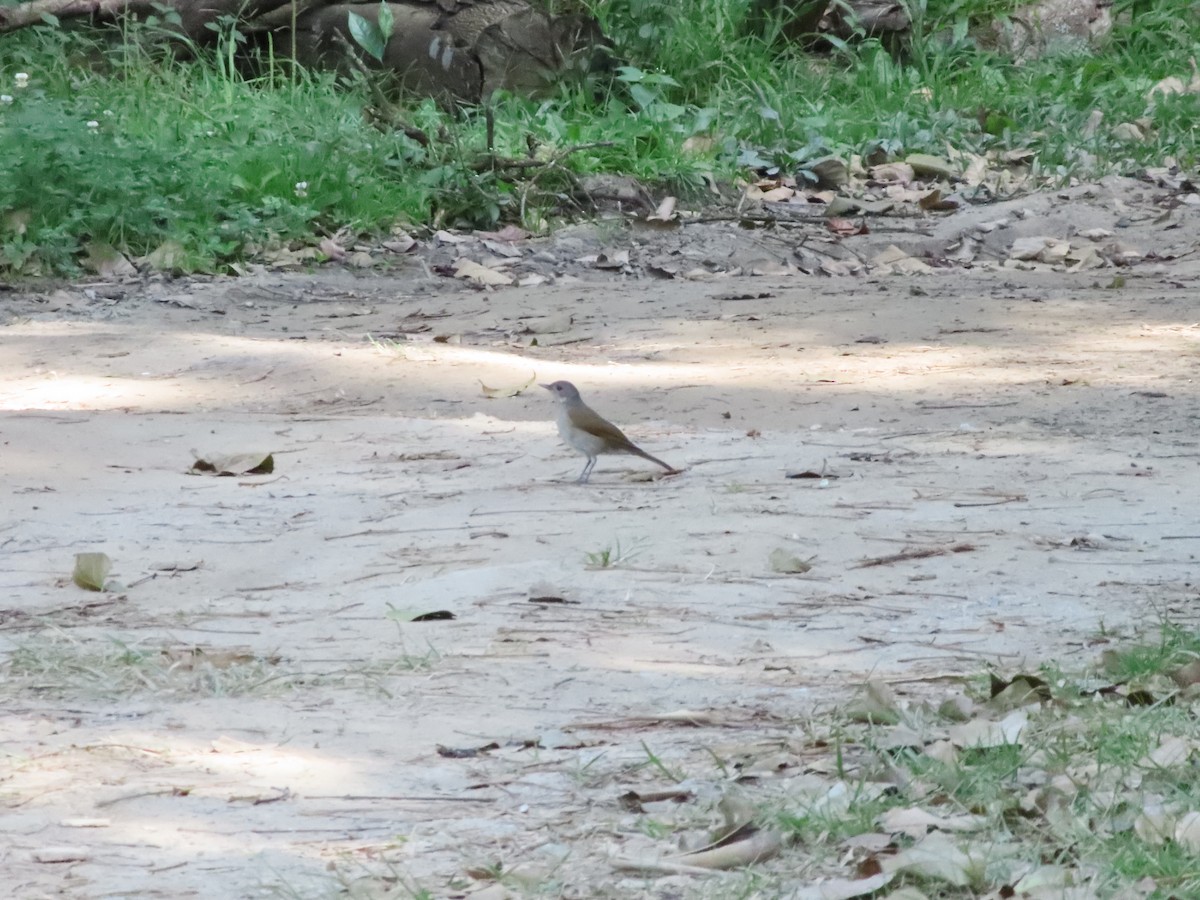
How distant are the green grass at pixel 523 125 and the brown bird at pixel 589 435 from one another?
3955 mm

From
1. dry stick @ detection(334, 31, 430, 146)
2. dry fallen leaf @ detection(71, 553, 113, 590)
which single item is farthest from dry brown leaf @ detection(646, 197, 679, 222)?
dry fallen leaf @ detection(71, 553, 113, 590)

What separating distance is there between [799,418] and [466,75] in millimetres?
5922

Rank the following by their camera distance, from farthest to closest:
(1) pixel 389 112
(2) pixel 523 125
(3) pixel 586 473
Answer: (2) pixel 523 125 → (1) pixel 389 112 → (3) pixel 586 473

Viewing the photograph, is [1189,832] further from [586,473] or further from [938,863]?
[586,473]

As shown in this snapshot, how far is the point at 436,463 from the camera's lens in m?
4.80

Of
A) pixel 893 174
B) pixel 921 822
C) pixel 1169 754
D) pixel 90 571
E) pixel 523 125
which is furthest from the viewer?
pixel 523 125

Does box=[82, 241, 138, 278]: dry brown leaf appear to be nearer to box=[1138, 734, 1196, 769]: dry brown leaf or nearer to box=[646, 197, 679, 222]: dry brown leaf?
box=[646, 197, 679, 222]: dry brown leaf

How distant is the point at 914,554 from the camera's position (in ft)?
12.4

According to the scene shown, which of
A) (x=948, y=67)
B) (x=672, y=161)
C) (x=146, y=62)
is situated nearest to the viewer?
(x=672, y=161)

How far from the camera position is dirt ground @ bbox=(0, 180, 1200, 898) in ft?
8.06

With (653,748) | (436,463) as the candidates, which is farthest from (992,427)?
(653,748)

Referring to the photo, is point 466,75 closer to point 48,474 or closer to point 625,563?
point 48,474

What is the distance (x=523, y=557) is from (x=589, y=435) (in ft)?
2.44

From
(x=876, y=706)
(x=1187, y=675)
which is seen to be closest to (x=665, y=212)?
(x=1187, y=675)
